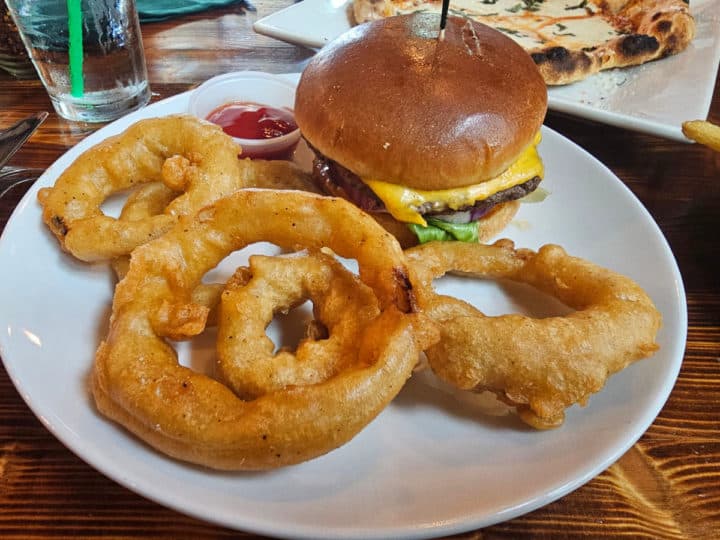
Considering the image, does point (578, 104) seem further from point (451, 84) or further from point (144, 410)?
point (144, 410)

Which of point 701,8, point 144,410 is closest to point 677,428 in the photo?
point 144,410

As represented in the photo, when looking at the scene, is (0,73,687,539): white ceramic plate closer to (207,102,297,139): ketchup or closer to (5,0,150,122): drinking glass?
(207,102,297,139): ketchup

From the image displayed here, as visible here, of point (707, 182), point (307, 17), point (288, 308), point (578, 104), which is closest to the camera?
point (288, 308)

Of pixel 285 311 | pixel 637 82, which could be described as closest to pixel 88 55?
pixel 285 311

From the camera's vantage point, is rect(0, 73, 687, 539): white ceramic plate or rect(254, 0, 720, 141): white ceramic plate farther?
rect(254, 0, 720, 141): white ceramic plate

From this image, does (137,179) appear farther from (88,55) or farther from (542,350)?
(542,350)

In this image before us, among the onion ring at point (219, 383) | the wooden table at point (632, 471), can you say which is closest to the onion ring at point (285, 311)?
the onion ring at point (219, 383)

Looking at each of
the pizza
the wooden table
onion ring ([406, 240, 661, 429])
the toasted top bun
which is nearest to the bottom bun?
the toasted top bun
